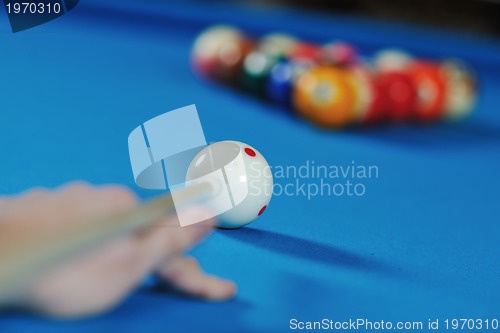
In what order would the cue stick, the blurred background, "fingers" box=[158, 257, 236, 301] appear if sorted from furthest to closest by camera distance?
the blurred background
"fingers" box=[158, 257, 236, 301]
the cue stick

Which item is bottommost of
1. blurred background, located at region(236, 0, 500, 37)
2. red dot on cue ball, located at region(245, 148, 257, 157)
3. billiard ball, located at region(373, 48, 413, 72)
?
blurred background, located at region(236, 0, 500, 37)

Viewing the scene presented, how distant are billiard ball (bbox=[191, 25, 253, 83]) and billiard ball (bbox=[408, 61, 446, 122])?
0.65 meters

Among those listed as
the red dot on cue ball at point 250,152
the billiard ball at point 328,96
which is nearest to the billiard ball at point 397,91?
the billiard ball at point 328,96

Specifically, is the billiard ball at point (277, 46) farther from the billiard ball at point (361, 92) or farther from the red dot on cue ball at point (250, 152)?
the red dot on cue ball at point (250, 152)

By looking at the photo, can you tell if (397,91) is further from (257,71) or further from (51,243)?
(51,243)

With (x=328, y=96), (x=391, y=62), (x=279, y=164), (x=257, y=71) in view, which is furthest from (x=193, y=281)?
(x=391, y=62)

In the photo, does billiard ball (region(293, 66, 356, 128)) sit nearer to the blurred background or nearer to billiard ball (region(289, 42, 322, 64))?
billiard ball (region(289, 42, 322, 64))

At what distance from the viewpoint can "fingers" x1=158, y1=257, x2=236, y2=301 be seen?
1157 millimetres

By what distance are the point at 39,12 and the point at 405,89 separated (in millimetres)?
1362

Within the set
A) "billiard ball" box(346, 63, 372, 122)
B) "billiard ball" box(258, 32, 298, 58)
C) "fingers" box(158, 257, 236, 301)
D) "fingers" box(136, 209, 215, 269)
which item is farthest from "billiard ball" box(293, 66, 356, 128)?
"fingers" box(136, 209, 215, 269)

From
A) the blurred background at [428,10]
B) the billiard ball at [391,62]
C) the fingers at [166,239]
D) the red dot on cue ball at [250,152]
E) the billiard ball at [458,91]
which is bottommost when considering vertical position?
the blurred background at [428,10]

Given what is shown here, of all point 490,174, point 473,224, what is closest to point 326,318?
point 473,224

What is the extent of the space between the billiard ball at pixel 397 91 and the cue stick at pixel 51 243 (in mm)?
1806

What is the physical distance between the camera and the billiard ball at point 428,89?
9.12 feet
